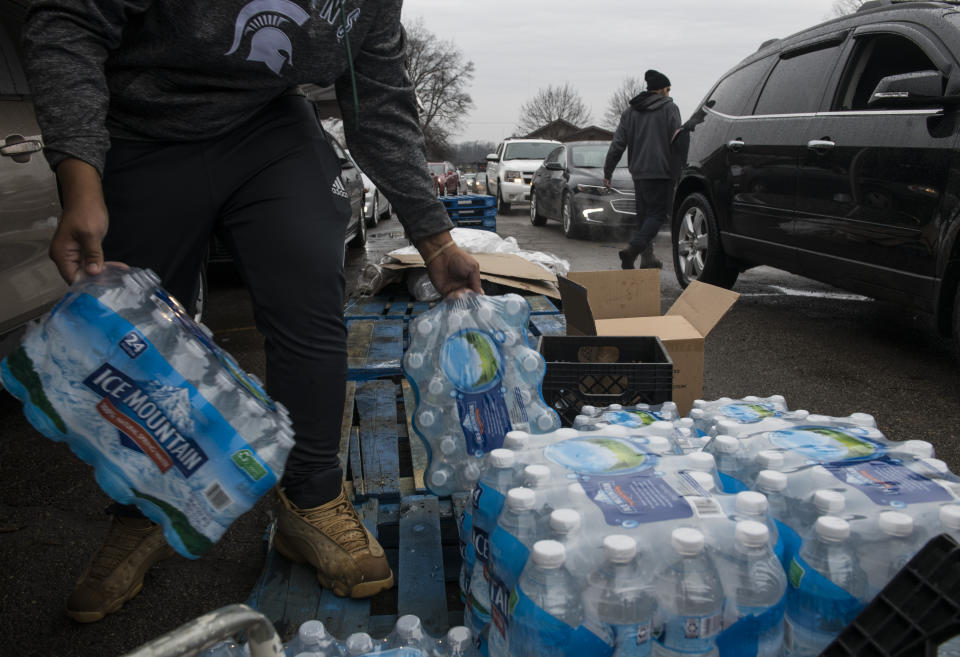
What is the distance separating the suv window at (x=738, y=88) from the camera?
527 cm

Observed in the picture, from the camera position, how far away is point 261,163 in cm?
177

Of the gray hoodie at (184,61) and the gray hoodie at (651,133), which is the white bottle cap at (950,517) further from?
the gray hoodie at (651,133)

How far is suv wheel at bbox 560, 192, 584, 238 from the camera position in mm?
10956

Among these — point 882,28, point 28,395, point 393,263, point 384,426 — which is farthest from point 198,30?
point 882,28

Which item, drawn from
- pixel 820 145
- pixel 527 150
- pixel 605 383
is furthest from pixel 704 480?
pixel 527 150

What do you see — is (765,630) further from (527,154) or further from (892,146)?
(527,154)

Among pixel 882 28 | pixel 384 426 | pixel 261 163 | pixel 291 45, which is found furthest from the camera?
pixel 882 28

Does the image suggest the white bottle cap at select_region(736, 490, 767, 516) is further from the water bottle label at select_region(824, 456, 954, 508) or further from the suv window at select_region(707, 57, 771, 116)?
the suv window at select_region(707, 57, 771, 116)

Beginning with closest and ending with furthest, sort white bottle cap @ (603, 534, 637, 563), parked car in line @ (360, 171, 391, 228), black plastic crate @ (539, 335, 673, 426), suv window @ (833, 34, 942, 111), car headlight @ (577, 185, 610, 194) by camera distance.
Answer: white bottle cap @ (603, 534, 637, 563)
black plastic crate @ (539, 335, 673, 426)
suv window @ (833, 34, 942, 111)
car headlight @ (577, 185, 610, 194)
parked car in line @ (360, 171, 391, 228)

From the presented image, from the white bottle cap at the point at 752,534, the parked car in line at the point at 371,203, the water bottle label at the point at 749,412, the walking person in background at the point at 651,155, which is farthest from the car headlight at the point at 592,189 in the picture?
the white bottle cap at the point at 752,534

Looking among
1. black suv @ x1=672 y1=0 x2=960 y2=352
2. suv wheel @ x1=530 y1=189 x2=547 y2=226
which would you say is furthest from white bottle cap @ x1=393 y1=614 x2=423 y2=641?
suv wheel @ x1=530 y1=189 x2=547 y2=226

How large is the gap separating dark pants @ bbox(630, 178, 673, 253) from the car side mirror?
3.29m

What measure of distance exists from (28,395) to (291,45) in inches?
37.5

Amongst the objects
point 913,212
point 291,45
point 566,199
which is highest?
point 291,45
